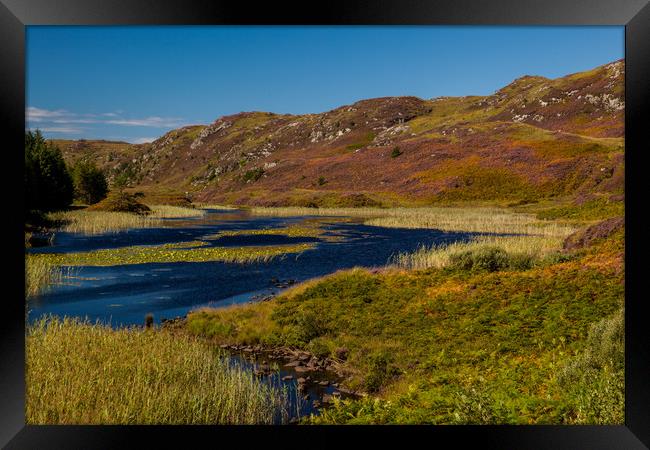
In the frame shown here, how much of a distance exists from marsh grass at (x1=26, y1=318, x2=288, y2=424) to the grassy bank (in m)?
1.74

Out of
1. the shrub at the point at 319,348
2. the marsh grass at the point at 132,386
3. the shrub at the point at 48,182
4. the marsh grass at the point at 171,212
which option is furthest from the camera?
the marsh grass at the point at 171,212

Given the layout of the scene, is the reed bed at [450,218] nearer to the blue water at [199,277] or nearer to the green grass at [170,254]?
the blue water at [199,277]

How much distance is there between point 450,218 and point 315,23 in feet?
85.6

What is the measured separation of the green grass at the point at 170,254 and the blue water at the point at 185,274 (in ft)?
1.86

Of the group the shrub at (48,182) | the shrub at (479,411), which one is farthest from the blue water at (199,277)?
the shrub at (479,411)

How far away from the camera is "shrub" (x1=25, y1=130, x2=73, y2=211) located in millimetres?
22252

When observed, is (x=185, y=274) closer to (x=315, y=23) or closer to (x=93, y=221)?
(x=93, y=221)

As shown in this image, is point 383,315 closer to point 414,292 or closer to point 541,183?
point 414,292

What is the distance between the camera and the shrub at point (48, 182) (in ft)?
73.0

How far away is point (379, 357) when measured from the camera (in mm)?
10227

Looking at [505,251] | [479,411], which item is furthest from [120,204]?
[479,411]

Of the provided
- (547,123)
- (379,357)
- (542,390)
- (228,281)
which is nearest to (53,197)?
(228,281)

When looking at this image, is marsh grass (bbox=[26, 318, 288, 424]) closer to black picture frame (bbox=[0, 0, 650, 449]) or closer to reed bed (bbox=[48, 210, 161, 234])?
black picture frame (bbox=[0, 0, 650, 449])

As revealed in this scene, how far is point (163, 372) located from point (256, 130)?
42467mm
